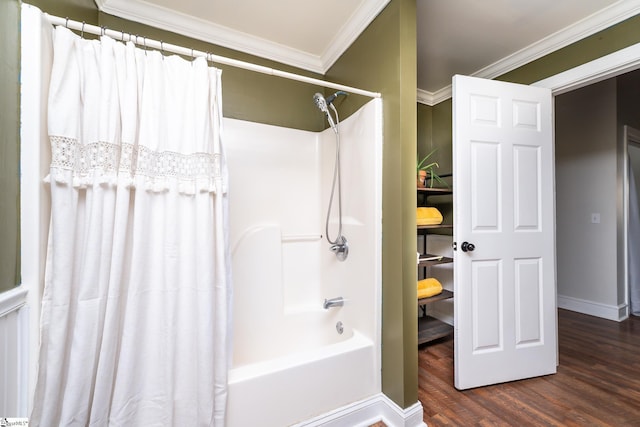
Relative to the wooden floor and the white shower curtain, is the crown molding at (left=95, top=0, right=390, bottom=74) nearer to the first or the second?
the white shower curtain

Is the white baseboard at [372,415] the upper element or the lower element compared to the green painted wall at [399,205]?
lower

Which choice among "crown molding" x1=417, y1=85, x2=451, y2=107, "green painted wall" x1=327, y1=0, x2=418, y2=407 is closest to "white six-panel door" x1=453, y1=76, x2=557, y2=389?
"green painted wall" x1=327, y1=0, x2=418, y2=407

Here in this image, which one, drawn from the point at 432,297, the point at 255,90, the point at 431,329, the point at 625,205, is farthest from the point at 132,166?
the point at 625,205

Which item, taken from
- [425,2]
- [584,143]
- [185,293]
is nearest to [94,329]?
[185,293]

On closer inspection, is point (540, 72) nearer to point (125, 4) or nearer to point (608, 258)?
point (608, 258)

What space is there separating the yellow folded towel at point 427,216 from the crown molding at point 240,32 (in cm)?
134

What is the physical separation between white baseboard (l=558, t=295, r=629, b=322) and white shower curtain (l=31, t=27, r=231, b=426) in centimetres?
370

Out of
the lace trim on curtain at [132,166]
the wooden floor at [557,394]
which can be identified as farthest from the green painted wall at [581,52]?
the lace trim on curtain at [132,166]

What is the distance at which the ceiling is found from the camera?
1504 millimetres

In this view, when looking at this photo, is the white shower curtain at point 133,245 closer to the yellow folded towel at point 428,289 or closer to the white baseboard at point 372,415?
the white baseboard at point 372,415

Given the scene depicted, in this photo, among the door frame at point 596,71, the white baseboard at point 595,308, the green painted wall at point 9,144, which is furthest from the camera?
the white baseboard at point 595,308

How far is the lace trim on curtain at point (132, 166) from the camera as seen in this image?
88 cm

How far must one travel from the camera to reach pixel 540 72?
187 centimetres

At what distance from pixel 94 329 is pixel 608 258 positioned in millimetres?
4155
